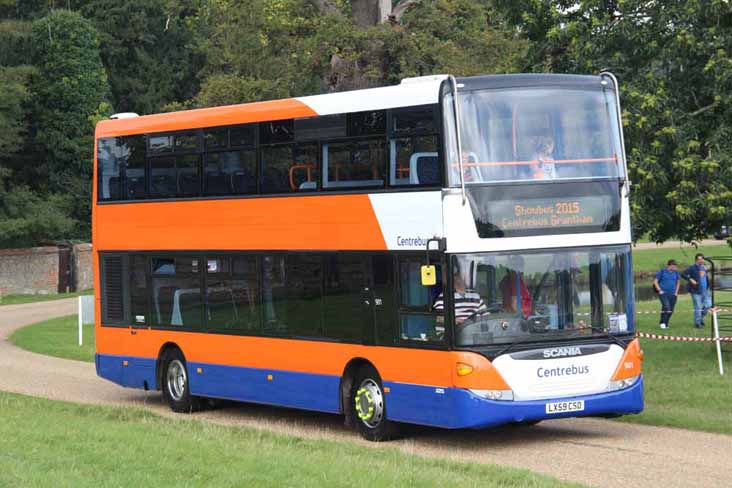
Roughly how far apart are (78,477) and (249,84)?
24819mm

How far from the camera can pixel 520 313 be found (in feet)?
50.9

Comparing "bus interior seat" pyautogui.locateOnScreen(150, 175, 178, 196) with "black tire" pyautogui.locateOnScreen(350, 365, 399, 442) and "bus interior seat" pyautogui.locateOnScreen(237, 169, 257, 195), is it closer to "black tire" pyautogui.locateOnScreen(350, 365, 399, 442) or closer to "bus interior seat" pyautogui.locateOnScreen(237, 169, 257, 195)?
"bus interior seat" pyautogui.locateOnScreen(237, 169, 257, 195)

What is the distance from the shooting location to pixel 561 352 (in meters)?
15.6

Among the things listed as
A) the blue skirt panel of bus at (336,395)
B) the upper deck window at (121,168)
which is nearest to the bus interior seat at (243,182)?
the blue skirt panel of bus at (336,395)

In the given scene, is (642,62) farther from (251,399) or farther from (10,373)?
(10,373)

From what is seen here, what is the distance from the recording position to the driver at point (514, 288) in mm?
15461

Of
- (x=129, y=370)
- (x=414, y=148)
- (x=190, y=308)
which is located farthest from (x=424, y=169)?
(x=129, y=370)

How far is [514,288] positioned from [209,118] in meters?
6.05

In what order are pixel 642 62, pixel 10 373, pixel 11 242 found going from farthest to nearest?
pixel 11 242 < pixel 10 373 < pixel 642 62

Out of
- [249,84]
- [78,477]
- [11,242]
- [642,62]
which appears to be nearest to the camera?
[78,477]

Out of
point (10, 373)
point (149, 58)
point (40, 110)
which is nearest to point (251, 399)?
point (10, 373)

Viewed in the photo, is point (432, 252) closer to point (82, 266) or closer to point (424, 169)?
point (424, 169)

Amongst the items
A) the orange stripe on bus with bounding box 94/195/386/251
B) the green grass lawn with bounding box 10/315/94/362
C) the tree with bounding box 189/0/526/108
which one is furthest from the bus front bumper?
the tree with bounding box 189/0/526/108

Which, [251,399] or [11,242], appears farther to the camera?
[11,242]
